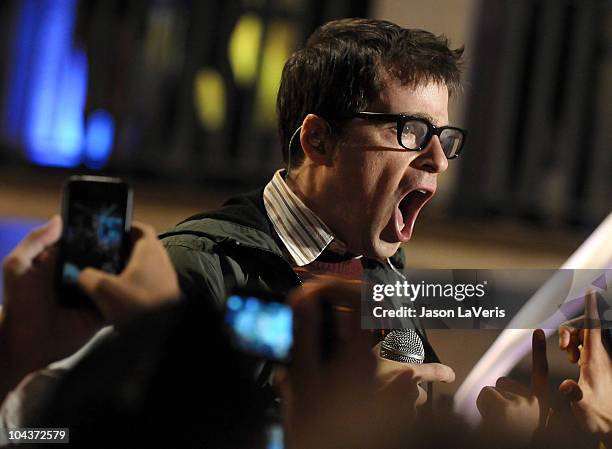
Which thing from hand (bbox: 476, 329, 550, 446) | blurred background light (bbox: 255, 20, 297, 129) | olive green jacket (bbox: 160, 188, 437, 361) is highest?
blurred background light (bbox: 255, 20, 297, 129)

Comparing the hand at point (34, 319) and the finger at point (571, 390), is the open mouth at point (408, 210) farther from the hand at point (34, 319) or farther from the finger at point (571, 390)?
the hand at point (34, 319)

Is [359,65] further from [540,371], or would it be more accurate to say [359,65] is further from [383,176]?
[540,371]

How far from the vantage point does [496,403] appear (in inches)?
31.5

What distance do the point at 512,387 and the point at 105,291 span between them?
15.7 inches

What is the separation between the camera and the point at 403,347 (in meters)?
0.81

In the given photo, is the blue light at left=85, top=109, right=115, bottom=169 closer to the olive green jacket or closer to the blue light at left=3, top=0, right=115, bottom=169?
the blue light at left=3, top=0, right=115, bottom=169

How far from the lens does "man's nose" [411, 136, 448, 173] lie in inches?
35.9

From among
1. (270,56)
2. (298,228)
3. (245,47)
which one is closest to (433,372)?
(298,228)

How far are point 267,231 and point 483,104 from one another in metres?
1.84

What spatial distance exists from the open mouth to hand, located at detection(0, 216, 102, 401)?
0.36 m

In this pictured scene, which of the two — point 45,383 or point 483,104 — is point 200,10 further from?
point 45,383

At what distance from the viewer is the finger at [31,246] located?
74 centimetres

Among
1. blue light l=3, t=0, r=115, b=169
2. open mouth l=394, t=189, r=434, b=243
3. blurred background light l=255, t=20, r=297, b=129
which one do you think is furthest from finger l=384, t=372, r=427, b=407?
blurred background light l=255, t=20, r=297, b=129

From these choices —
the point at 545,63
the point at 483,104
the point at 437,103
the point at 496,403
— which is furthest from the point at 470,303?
the point at 545,63
